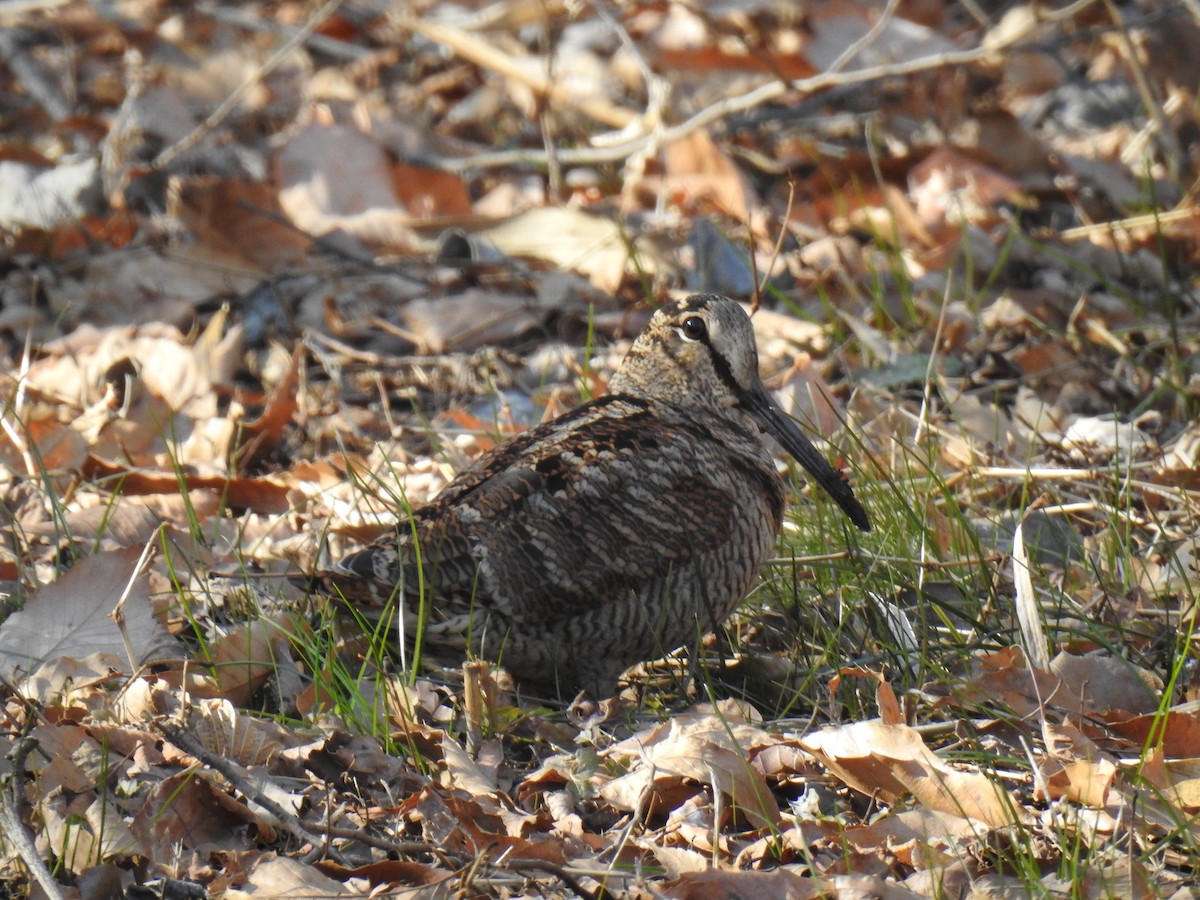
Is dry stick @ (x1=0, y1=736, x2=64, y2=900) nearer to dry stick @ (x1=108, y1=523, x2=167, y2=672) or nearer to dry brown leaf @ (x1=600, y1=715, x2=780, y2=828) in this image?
dry stick @ (x1=108, y1=523, x2=167, y2=672)

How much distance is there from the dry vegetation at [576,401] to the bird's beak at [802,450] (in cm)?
8

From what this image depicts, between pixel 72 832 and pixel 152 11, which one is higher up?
pixel 152 11

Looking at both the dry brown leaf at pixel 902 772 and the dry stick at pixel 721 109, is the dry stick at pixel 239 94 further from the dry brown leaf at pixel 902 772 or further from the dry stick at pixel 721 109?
the dry brown leaf at pixel 902 772

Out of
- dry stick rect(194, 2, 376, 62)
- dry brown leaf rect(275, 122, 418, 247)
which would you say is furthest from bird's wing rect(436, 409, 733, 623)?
dry stick rect(194, 2, 376, 62)

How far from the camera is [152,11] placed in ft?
24.9

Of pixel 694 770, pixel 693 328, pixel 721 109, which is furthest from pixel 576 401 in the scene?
pixel 694 770

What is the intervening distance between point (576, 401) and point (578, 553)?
149cm

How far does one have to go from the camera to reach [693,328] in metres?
3.59

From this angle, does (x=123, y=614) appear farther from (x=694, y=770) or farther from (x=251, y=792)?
(x=694, y=770)

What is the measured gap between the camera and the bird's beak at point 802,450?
3393 millimetres

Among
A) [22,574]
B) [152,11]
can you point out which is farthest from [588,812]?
[152,11]

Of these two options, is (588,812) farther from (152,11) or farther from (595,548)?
(152,11)

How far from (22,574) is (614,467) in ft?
4.52

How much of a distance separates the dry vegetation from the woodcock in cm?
15
